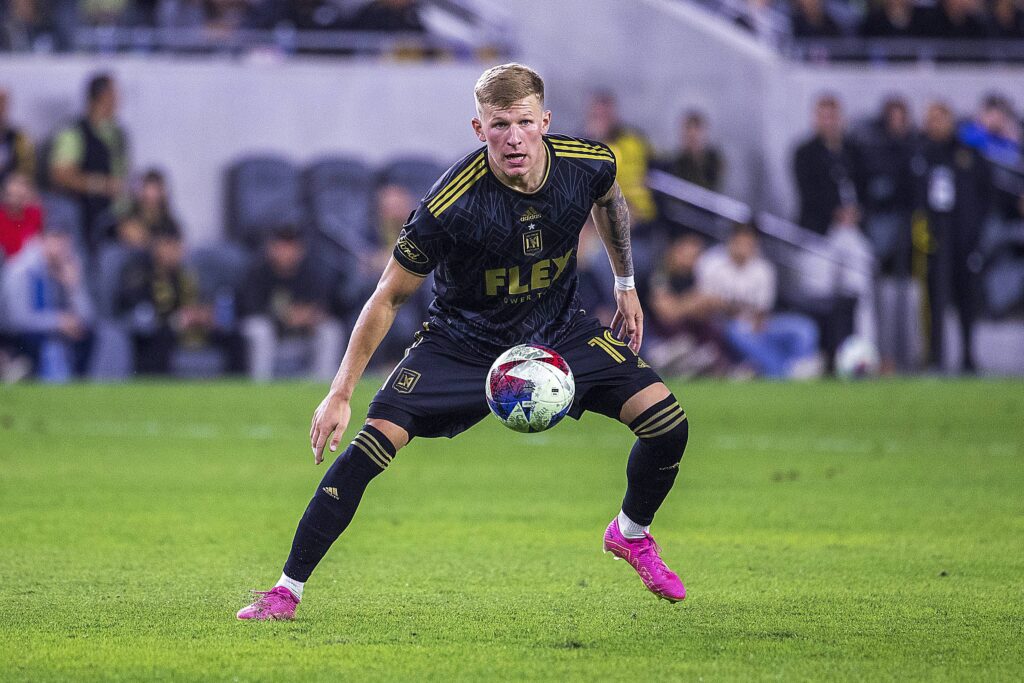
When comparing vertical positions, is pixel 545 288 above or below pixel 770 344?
above

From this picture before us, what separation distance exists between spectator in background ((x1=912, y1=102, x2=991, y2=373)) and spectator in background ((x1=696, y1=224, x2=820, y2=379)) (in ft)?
6.53

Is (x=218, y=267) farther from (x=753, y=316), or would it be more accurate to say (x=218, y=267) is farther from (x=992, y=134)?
(x=992, y=134)

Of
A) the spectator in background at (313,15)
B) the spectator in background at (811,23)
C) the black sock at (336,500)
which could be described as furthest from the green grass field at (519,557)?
the spectator in background at (811,23)

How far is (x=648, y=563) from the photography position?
5.66 meters

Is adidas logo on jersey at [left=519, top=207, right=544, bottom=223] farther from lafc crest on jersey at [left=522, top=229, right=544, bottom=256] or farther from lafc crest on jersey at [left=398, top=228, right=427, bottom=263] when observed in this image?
lafc crest on jersey at [left=398, top=228, right=427, bottom=263]

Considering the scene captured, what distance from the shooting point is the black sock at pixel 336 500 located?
5.25 meters

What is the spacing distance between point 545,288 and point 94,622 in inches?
78.2

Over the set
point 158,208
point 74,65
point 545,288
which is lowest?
point 158,208

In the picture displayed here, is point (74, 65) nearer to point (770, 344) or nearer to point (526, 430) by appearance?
point (770, 344)

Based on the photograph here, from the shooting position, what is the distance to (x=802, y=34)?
21.1m

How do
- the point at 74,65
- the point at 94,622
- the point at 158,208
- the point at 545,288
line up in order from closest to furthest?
1. the point at 94,622
2. the point at 545,288
3. the point at 158,208
4. the point at 74,65

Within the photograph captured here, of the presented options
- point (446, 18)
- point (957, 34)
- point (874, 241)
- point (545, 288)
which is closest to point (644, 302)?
point (874, 241)

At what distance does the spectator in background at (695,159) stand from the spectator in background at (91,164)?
6.99 metres

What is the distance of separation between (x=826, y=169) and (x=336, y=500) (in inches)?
588
